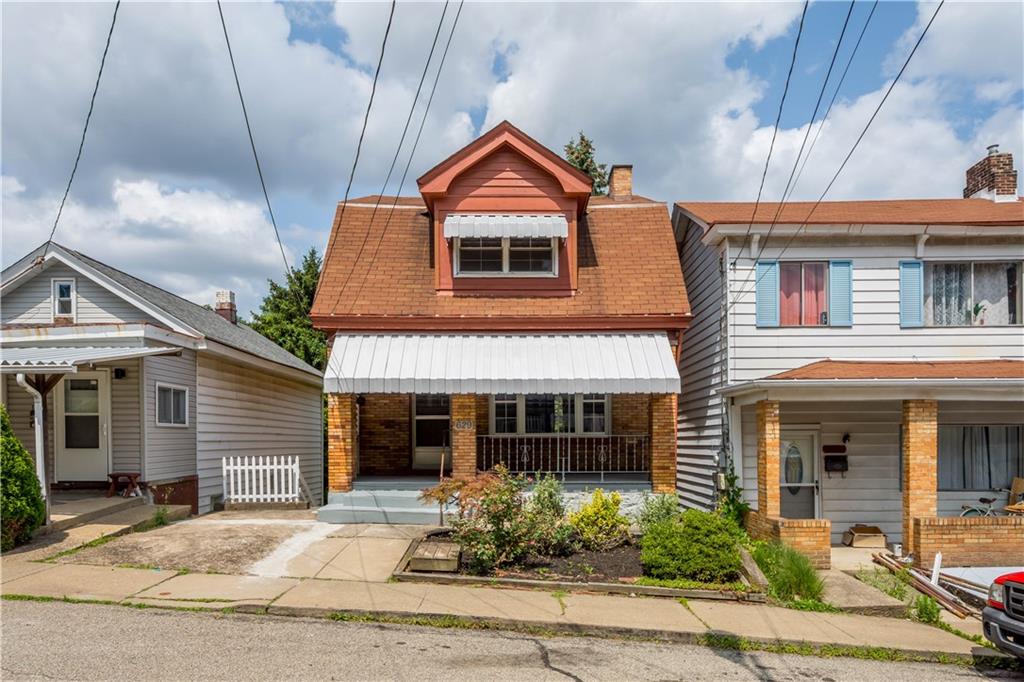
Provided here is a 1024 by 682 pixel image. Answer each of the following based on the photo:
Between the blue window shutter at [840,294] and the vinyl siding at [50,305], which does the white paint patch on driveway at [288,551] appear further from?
the blue window shutter at [840,294]

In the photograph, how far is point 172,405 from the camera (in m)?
14.7

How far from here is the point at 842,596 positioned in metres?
9.20

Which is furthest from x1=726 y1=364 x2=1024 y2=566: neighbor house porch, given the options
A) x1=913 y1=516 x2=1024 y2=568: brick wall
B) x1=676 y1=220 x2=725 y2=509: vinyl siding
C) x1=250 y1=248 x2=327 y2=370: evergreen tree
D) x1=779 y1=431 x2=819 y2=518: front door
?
x1=250 y1=248 x2=327 y2=370: evergreen tree

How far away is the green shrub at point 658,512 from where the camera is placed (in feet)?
35.9

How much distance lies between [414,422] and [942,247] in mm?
11236

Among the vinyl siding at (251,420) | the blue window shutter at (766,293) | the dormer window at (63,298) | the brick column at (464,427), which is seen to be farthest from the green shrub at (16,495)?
the blue window shutter at (766,293)

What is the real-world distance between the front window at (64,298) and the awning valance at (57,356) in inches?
50.4

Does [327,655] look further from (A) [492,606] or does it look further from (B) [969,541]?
(B) [969,541]

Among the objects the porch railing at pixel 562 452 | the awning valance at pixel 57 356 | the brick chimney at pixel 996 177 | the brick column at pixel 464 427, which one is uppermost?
the brick chimney at pixel 996 177

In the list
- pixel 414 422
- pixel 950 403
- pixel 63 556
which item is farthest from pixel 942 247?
pixel 63 556

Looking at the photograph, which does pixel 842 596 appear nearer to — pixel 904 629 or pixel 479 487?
pixel 904 629

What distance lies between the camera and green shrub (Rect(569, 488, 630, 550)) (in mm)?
10680

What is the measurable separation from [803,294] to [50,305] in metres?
14.7

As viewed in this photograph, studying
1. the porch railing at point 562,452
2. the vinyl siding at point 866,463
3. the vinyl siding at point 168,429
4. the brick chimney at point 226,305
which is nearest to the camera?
the vinyl siding at point 866,463
